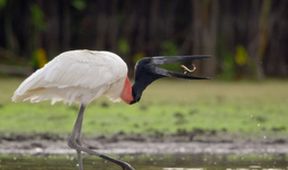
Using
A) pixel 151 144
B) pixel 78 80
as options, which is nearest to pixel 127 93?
pixel 78 80

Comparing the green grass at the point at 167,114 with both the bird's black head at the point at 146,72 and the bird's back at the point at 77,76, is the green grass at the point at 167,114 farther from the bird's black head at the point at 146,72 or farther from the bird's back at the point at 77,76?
the bird's back at the point at 77,76

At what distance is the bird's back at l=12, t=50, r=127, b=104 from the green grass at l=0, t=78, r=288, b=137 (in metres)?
3.26

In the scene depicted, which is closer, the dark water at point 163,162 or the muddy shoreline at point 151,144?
the dark water at point 163,162

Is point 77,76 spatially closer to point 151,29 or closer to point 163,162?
point 163,162

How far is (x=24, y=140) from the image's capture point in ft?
39.4

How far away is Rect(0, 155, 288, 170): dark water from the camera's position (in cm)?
984

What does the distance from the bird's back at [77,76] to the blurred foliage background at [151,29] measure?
9.77m

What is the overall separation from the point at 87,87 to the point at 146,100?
621cm

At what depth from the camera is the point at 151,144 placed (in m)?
12.0

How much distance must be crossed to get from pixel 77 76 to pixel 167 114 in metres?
4.75

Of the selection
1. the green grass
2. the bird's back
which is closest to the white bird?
the bird's back

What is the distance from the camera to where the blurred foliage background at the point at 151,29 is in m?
19.4

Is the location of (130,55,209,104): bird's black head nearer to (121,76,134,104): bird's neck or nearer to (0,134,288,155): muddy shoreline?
(121,76,134,104): bird's neck

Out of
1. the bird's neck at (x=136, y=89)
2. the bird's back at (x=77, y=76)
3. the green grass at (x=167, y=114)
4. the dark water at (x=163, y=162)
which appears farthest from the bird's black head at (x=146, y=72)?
the green grass at (x=167, y=114)
